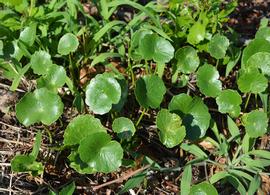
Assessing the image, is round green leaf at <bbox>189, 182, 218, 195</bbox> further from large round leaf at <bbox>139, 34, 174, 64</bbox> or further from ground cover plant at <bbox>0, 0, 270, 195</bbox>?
large round leaf at <bbox>139, 34, 174, 64</bbox>

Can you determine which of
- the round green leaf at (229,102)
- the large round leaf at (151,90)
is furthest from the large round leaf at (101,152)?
the round green leaf at (229,102)

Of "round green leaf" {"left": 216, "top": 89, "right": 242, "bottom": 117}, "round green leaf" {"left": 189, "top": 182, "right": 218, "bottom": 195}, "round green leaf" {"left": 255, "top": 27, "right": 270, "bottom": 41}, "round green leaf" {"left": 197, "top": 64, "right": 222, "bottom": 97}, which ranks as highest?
"round green leaf" {"left": 255, "top": 27, "right": 270, "bottom": 41}

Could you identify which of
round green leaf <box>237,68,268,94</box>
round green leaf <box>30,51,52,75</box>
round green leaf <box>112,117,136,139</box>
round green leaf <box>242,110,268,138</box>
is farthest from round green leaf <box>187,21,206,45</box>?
round green leaf <box>30,51,52,75</box>

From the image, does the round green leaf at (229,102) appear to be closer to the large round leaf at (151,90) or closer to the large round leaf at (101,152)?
the large round leaf at (151,90)

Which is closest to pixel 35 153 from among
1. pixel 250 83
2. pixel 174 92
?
pixel 174 92

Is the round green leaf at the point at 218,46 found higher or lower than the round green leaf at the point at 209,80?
higher

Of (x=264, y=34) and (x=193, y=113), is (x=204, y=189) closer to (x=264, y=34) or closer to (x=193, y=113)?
(x=193, y=113)

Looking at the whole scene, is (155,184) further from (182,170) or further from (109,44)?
(109,44)

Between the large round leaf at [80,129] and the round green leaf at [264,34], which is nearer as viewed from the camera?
the large round leaf at [80,129]

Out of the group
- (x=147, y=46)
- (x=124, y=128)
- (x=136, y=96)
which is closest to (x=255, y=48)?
(x=147, y=46)

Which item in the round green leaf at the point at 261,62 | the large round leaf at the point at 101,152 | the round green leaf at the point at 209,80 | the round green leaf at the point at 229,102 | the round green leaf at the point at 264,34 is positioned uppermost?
the round green leaf at the point at 264,34
